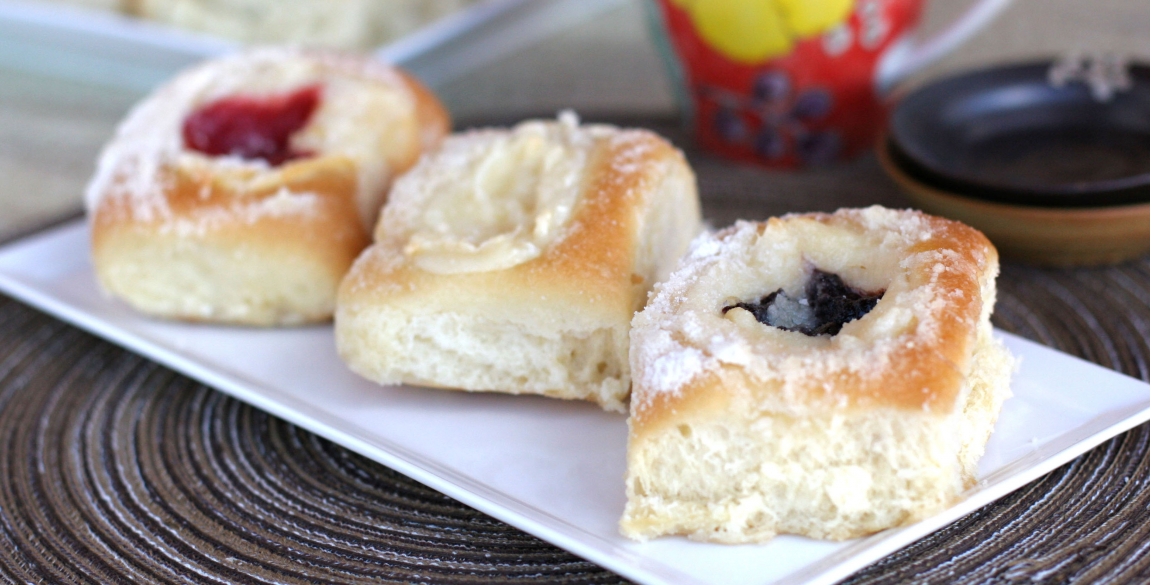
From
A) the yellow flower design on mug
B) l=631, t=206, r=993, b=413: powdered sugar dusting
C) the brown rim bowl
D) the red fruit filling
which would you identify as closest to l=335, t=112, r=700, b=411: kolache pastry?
l=631, t=206, r=993, b=413: powdered sugar dusting

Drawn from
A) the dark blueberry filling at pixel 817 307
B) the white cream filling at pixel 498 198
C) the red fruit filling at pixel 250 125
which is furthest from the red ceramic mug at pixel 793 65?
the dark blueberry filling at pixel 817 307

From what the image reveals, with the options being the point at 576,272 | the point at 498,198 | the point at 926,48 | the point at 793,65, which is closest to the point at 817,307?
the point at 576,272

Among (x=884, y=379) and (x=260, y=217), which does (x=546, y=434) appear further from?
(x=260, y=217)

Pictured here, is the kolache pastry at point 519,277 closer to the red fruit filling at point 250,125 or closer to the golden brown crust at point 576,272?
the golden brown crust at point 576,272

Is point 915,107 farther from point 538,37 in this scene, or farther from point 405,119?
point 538,37

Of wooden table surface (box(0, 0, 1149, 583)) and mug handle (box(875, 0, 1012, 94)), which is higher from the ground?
mug handle (box(875, 0, 1012, 94))

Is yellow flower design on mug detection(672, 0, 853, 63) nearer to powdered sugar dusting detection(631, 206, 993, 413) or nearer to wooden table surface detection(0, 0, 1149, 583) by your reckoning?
wooden table surface detection(0, 0, 1149, 583)
